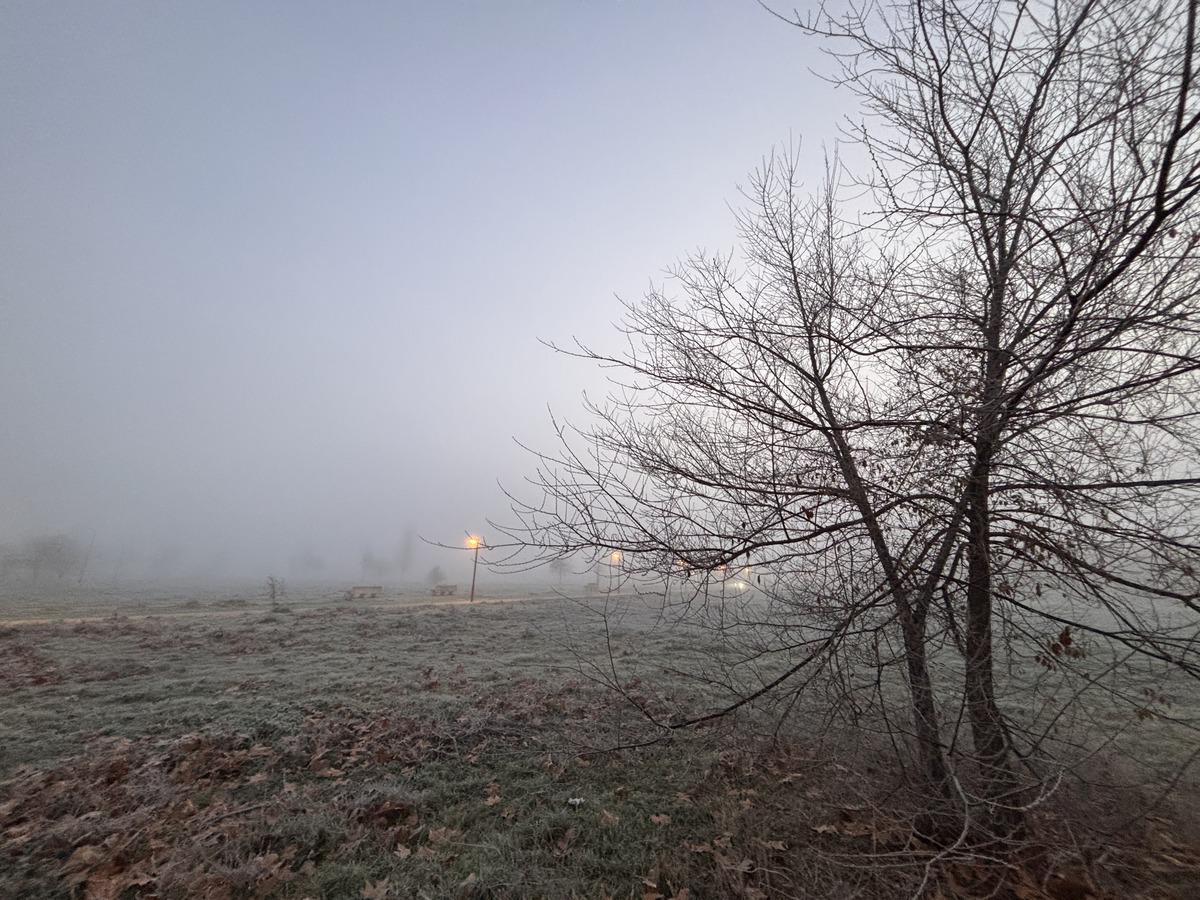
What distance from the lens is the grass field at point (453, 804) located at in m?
3.50

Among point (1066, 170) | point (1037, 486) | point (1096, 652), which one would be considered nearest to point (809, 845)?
point (1096, 652)

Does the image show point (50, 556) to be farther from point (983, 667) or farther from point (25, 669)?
point (983, 667)

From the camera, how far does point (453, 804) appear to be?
15.4ft

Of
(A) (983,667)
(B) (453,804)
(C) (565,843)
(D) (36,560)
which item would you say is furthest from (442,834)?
(D) (36,560)

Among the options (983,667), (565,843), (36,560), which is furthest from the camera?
(36,560)

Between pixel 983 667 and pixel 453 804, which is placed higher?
pixel 983 667

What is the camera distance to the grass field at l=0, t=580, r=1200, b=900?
350 centimetres

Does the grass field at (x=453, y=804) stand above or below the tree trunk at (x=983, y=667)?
below

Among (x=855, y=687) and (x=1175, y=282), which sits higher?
(x=1175, y=282)

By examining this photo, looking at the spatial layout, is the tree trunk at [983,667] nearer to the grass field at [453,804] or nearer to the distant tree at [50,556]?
the grass field at [453,804]

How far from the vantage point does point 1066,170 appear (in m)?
2.93

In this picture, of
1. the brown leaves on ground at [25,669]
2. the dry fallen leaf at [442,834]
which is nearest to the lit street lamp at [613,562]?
the dry fallen leaf at [442,834]

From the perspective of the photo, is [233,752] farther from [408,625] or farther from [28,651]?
[408,625]

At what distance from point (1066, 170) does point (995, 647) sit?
3.51m
